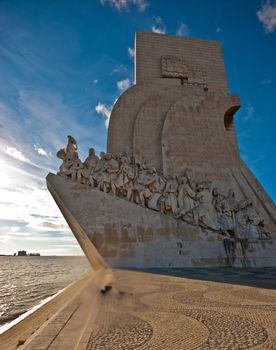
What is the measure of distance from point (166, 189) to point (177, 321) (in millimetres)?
5175

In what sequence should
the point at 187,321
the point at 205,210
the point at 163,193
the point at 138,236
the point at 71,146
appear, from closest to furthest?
the point at 187,321
the point at 138,236
the point at 205,210
the point at 163,193
the point at 71,146

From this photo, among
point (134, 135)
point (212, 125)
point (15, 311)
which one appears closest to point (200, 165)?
point (212, 125)

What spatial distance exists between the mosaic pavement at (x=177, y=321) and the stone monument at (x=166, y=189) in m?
3.30

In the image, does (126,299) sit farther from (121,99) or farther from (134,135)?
(121,99)

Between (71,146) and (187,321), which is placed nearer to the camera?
(187,321)

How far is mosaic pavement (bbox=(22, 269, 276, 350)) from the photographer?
1216mm

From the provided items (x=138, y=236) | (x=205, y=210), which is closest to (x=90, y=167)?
(x=138, y=236)

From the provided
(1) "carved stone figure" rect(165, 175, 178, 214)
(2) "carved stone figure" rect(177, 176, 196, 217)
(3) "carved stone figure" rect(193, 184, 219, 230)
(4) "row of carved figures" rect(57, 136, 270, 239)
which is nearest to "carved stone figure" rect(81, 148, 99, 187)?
(4) "row of carved figures" rect(57, 136, 270, 239)

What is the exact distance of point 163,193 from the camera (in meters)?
6.61

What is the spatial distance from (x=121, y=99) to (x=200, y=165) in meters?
4.23

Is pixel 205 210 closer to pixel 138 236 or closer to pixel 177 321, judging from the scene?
pixel 138 236

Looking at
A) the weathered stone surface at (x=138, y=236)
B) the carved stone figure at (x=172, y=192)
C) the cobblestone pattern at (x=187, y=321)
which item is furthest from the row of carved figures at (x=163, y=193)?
the cobblestone pattern at (x=187, y=321)

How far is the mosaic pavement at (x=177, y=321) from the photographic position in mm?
A: 1216

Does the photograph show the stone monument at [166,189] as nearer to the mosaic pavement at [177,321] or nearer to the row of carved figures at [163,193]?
the row of carved figures at [163,193]
